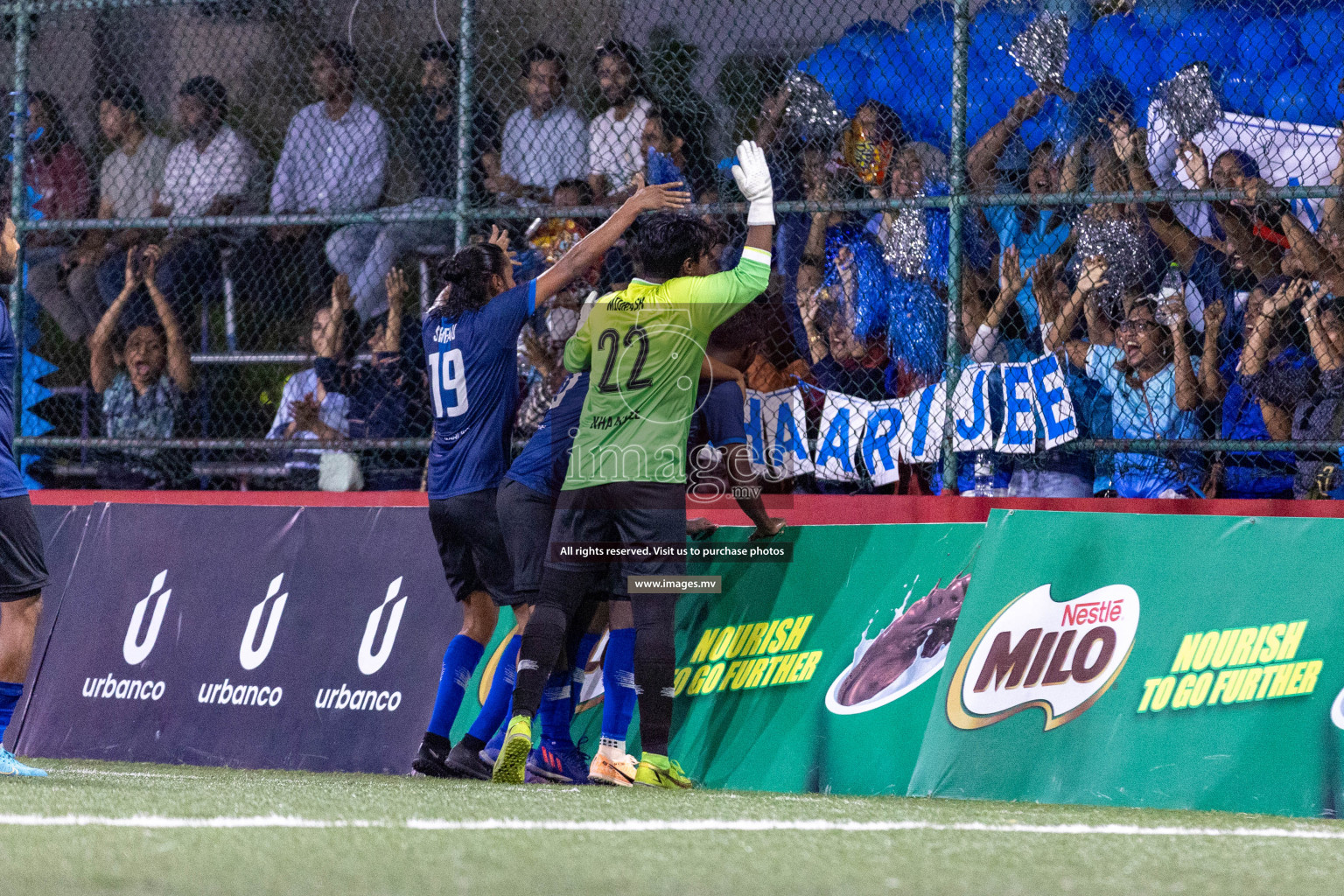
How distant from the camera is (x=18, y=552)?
547 centimetres

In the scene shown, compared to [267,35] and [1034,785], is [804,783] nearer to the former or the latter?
[1034,785]

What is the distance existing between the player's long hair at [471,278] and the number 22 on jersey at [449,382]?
182 mm

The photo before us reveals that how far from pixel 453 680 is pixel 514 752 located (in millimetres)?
894

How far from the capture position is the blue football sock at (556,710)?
619cm

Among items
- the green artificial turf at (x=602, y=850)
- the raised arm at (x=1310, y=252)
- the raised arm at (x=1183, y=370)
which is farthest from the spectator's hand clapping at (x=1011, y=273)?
the green artificial turf at (x=602, y=850)

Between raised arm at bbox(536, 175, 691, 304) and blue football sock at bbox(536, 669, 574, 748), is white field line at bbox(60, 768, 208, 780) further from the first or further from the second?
raised arm at bbox(536, 175, 691, 304)

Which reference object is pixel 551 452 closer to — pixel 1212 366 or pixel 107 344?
pixel 1212 366

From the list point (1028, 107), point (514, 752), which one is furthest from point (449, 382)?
point (1028, 107)

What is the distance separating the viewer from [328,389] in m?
8.47

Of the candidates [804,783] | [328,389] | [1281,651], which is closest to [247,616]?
[328,389]

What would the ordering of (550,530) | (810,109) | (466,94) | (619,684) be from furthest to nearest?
(810,109), (466,94), (550,530), (619,684)

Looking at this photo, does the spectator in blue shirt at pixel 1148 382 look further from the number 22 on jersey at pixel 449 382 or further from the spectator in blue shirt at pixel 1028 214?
the number 22 on jersey at pixel 449 382

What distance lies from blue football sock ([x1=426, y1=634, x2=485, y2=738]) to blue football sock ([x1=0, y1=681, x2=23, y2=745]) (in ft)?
5.13

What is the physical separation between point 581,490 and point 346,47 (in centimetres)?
429
